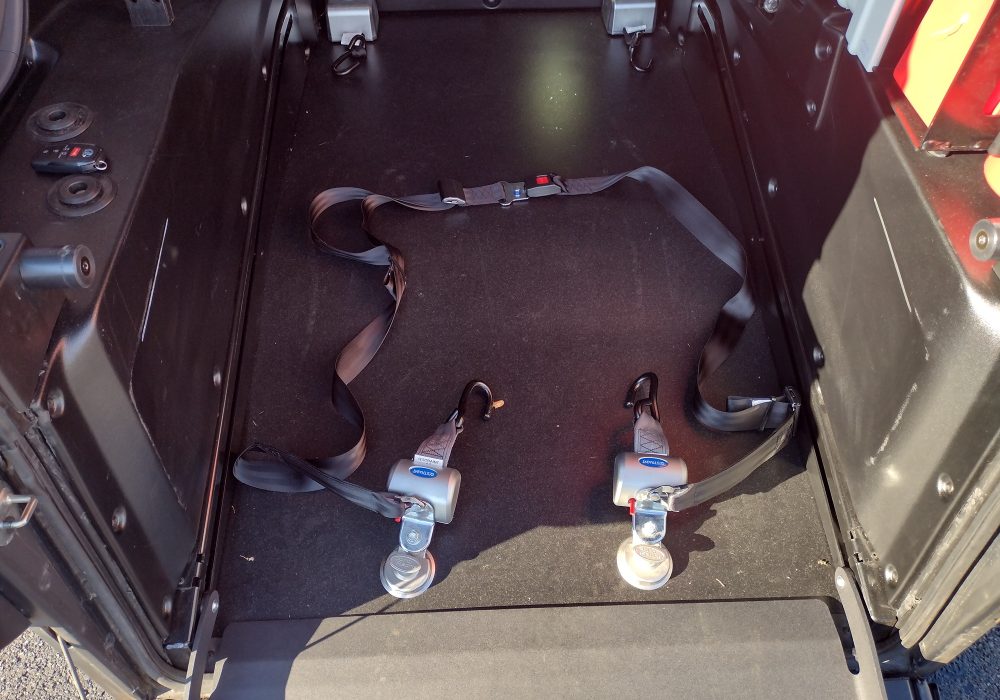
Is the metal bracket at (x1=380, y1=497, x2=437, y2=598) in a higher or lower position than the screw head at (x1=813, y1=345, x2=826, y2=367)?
lower

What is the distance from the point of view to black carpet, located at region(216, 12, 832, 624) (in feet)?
3.90

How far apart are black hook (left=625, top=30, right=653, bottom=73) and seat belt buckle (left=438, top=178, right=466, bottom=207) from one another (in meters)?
0.60

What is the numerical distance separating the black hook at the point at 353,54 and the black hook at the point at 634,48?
2.01 feet

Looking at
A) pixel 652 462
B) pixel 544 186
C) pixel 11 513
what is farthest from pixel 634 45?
pixel 11 513

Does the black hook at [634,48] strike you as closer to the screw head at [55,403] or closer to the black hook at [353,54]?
the black hook at [353,54]

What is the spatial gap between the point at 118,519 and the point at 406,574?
0.38 m

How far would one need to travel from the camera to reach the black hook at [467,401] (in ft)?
4.29

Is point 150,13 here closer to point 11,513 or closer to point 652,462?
point 11,513

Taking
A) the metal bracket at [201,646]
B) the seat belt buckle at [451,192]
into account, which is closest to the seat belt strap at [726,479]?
the metal bracket at [201,646]

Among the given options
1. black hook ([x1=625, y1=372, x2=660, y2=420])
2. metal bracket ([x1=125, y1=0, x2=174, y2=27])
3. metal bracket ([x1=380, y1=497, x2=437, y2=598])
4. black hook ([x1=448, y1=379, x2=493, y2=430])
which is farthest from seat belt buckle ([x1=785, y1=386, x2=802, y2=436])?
metal bracket ([x1=125, y1=0, x2=174, y2=27])

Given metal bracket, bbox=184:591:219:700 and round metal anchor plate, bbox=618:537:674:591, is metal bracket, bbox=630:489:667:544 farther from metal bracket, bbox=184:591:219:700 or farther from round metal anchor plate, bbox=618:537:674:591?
metal bracket, bbox=184:591:219:700

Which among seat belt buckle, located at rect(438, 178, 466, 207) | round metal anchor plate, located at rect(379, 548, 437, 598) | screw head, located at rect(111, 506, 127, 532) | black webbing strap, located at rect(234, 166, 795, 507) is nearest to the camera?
screw head, located at rect(111, 506, 127, 532)

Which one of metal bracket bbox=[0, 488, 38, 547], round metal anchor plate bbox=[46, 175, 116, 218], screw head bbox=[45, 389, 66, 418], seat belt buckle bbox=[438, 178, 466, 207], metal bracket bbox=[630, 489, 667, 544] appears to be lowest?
metal bracket bbox=[630, 489, 667, 544]

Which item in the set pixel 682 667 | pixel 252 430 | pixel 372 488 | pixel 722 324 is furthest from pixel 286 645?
pixel 722 324
